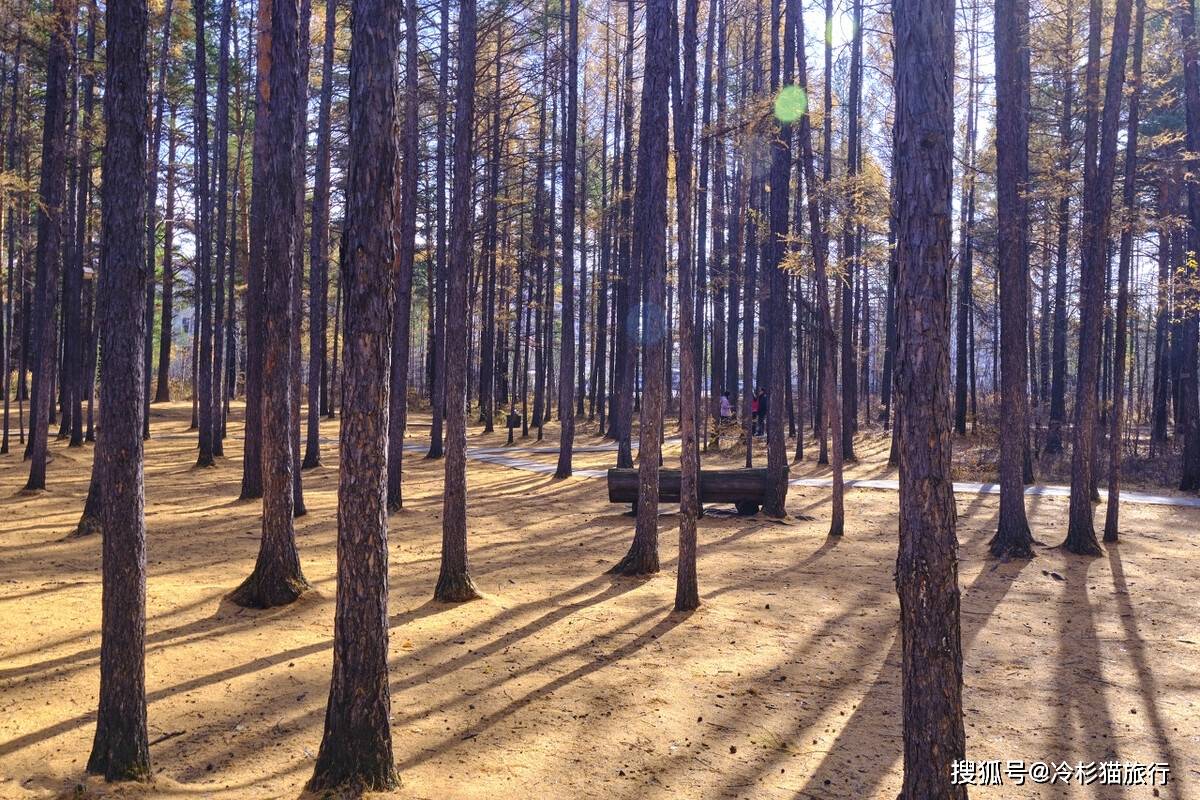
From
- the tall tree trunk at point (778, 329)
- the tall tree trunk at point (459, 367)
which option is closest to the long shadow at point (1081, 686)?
the tall tree trunk at point (778, 329)

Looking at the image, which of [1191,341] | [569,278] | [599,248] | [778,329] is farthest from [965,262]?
[778,329]

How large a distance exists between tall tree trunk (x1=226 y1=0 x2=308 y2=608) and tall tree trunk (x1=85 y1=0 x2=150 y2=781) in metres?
3.71

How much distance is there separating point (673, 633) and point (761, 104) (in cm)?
817

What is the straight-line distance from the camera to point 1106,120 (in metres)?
11.6

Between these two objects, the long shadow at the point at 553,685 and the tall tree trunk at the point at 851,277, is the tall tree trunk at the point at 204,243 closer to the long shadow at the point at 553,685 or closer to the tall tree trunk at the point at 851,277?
the tall tree trunk at the point at 851,277

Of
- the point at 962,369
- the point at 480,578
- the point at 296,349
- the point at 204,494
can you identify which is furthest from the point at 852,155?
the point at 204,494

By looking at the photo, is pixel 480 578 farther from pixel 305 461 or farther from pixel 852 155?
pixel 852 155

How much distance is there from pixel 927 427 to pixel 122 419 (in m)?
4.25

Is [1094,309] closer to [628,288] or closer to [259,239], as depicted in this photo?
[259,239]

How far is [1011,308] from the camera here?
1195cm

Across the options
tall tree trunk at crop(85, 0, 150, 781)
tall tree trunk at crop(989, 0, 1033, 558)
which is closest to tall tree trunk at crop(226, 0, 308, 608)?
tall tree trunk at crop(85, 0, 150, 781)

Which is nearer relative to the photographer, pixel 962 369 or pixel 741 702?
pixel 741 702

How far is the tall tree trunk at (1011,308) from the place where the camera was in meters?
11.7

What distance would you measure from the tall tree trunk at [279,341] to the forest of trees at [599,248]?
0.11 feet
